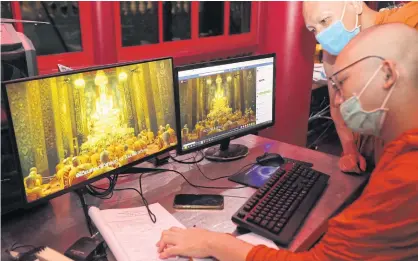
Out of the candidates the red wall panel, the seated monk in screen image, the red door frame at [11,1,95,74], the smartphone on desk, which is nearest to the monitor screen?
the smartphone on desk

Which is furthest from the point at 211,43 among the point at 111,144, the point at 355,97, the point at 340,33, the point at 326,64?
the point at 355,97

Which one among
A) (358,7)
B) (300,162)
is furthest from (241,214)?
(358,7)

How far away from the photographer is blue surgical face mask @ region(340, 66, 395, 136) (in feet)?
3.05

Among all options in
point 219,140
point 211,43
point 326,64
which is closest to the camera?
point 219,140

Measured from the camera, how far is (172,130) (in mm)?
1407

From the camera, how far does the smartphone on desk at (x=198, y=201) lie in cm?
124

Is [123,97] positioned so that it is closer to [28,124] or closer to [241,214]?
[28,124]

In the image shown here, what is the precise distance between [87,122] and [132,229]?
0.34m

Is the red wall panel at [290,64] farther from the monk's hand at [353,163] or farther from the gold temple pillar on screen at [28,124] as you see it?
the gold temple pillar on screen at [28,124]

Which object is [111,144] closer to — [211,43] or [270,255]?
[270,255]

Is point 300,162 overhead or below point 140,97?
below

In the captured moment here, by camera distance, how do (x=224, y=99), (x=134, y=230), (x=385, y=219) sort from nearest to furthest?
(x=385, y=219) → (x=134, y=230) → (x=224, y=99)

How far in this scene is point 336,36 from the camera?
1.83 meters

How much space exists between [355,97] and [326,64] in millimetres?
1198
